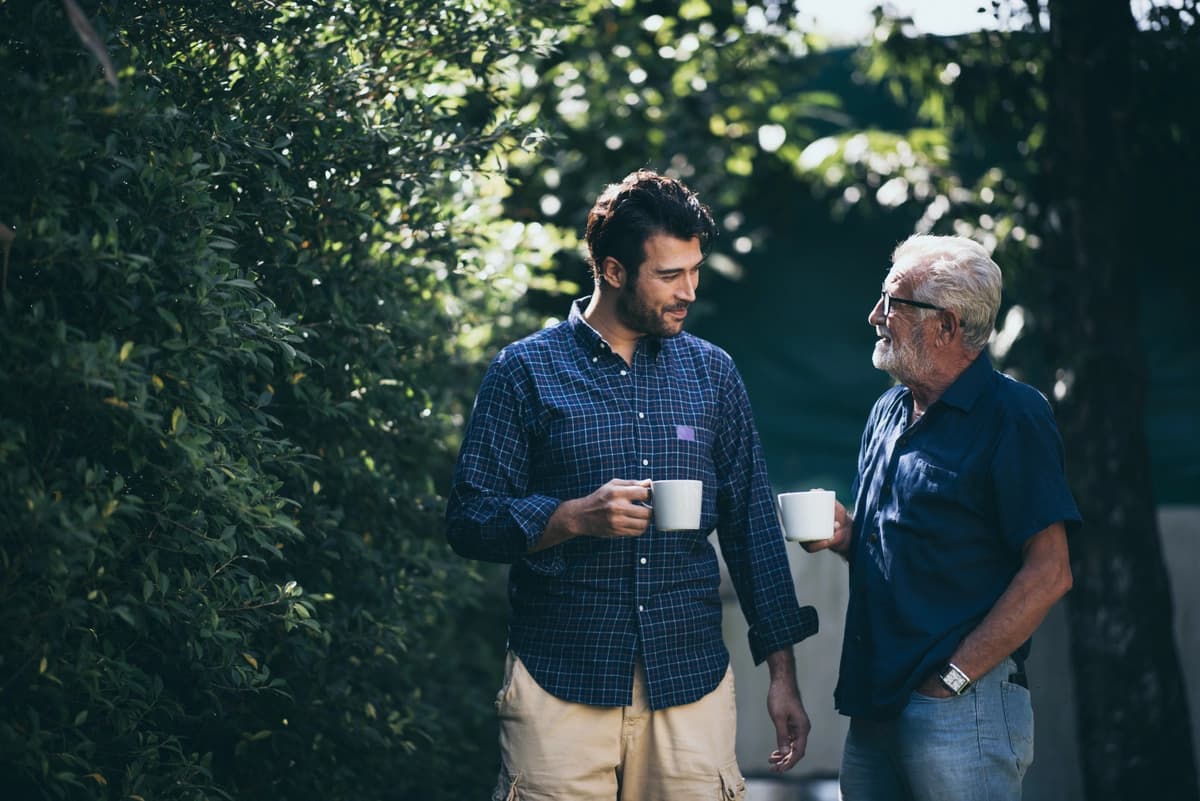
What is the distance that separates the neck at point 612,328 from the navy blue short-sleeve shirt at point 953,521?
0.70m

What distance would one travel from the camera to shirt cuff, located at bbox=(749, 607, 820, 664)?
317 centimetres

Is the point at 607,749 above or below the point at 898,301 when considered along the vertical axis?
below

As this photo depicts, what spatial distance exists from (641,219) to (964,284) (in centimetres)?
77

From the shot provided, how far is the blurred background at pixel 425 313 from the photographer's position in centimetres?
257

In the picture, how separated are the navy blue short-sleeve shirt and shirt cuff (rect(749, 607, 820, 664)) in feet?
0.74

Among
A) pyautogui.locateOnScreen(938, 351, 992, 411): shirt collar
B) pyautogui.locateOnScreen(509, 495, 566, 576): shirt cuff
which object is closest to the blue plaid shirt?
pyautogui.locateOnScreen(509, 495, 566, 576): shirt cuff

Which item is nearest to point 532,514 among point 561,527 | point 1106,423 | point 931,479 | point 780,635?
point 561,527

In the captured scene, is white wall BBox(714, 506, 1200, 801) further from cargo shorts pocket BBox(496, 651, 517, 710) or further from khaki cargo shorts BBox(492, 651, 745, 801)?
cargo shorts pocket BBox(496, 651, 517, 710)

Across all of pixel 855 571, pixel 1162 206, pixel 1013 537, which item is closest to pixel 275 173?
pixel 855 571

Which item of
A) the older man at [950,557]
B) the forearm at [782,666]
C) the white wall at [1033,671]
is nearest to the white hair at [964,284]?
the older man at [950,557]

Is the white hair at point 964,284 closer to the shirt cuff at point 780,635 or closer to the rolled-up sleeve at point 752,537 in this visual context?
the rolled-up sleeve at point 752,537

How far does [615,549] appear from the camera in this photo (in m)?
2.99

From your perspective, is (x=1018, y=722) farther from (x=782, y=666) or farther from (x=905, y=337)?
(x=905, y=337)

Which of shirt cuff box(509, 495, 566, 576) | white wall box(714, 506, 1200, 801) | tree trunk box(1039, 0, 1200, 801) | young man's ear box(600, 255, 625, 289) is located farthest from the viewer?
white wall box(714, 506, 1200, 801)
